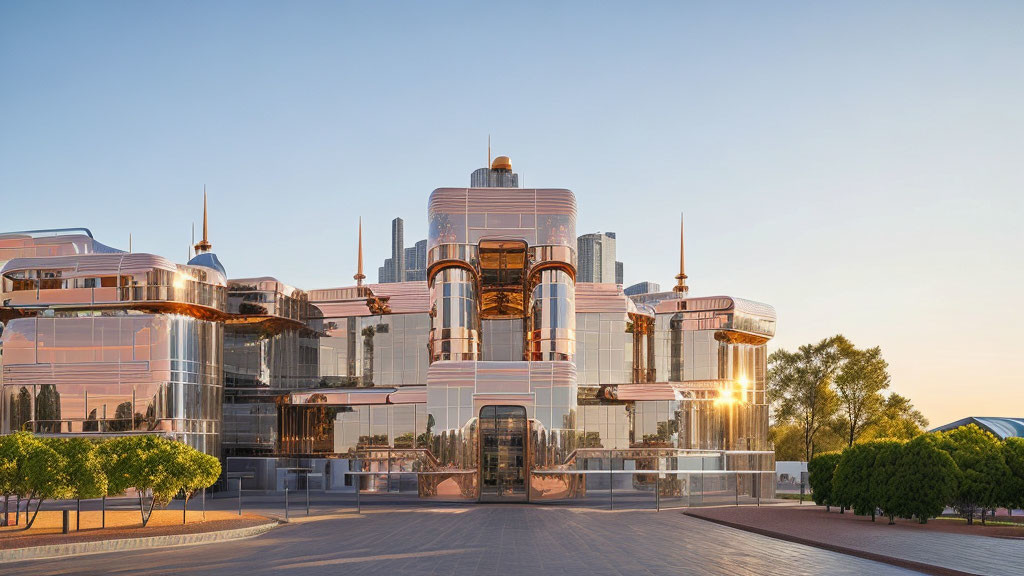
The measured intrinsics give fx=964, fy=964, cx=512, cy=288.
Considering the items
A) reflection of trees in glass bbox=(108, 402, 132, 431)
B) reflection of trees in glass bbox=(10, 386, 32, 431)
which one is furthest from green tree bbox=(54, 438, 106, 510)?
reflection of trees in glass bbox=(10, 386, 32, 431)

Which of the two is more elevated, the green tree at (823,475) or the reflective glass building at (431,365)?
the reflective glass building at (431,365)

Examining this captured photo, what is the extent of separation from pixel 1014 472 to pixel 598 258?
5147 cm

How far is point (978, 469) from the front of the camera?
31484 millimetres

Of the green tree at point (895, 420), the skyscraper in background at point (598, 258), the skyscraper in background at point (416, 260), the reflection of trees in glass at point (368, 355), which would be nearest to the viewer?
the reflection of trees in glass at point (368, 355)

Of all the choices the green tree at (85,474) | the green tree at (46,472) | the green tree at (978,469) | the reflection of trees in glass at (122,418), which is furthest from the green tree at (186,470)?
the green tree at (978,469)

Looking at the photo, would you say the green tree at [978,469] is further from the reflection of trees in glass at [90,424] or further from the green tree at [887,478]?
the reflection of trees in glass at [90,424]

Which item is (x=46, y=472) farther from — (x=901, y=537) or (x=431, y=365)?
(x=901, y=537)

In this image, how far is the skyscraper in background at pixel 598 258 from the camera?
7876 cm

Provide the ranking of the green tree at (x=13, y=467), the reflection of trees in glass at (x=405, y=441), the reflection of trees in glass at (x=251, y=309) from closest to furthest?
the green tree at (x=13, y=467) < the reflection of trees in glass at (x=251, y=309) < the reflection of trees in glass at (x=405, y=441)

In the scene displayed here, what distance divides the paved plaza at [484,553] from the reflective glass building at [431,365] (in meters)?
10.8

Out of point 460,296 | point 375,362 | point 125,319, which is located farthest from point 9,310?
point 460,296

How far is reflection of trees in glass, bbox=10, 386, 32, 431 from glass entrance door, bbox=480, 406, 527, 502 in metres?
20.4

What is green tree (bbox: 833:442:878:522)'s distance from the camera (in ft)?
111

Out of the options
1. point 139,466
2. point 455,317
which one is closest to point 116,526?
point 139,466
